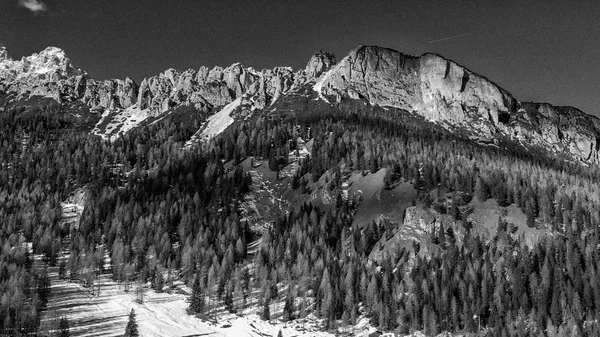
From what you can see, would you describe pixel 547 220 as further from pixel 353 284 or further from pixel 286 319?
pixel 286 319

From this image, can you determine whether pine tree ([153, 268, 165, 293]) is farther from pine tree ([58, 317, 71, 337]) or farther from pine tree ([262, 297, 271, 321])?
pine tree ([58, 317, 71, 337])

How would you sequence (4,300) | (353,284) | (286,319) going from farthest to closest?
(353,284)
(286,319)
(4,300)

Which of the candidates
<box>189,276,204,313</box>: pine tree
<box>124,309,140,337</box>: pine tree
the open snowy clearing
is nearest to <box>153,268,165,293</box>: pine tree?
the open snowy clearing

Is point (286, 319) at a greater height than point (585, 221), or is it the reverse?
point (585, 221)

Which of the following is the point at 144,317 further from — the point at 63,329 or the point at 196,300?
the point at 63,329

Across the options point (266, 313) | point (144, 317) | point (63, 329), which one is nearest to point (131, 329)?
point (63, 329)

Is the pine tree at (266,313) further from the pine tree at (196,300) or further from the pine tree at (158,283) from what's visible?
the pine tree at (158,283)

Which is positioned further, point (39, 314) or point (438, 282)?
point (438, 282)

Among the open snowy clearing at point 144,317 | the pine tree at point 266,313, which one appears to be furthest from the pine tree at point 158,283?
the pine tree at point 266,313

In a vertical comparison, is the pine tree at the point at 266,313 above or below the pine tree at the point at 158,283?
below

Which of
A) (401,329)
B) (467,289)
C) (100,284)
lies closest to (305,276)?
(401,329)

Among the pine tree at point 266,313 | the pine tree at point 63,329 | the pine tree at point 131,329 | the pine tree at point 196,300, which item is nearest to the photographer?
the pine tree at point 63,329
